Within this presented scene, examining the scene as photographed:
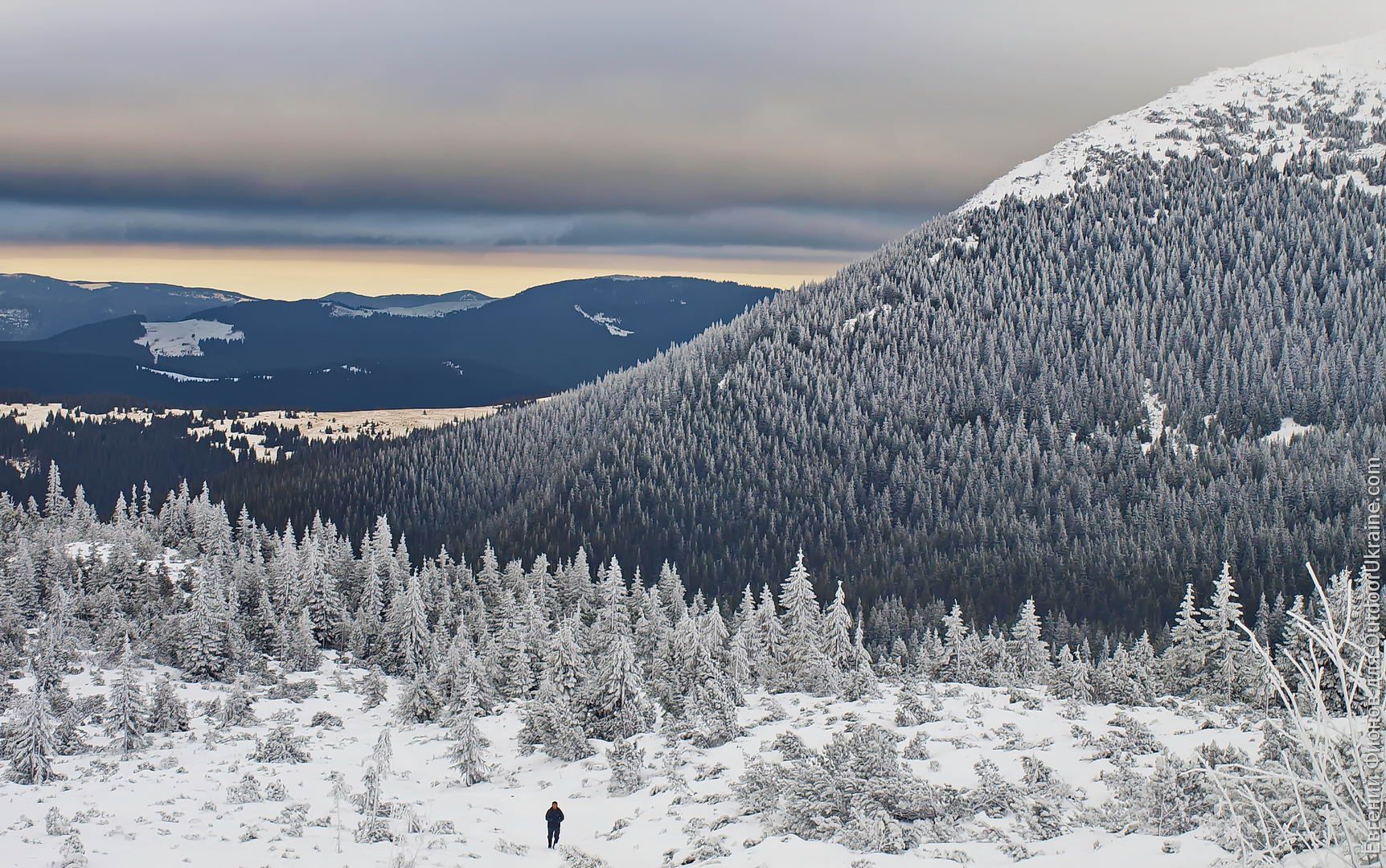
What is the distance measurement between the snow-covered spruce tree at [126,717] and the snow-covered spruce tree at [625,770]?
27.8 m

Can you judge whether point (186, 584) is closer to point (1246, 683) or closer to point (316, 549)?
point (316, 549)

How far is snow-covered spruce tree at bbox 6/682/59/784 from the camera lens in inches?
1852

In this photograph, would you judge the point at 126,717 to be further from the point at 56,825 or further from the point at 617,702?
the point at 617,702

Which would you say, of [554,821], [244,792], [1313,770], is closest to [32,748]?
[244,792]

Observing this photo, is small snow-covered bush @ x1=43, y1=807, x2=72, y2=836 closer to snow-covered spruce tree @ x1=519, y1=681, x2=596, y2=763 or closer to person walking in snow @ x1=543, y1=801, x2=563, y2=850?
person walking in snow @ x1=543, y1=801, x2=563, y2=850

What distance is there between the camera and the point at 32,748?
155 feet

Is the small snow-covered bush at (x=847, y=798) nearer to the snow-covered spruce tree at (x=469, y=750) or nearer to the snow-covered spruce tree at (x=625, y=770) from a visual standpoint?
the snow-covered spruce tree at (x=625, y=770)

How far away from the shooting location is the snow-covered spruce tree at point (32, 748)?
154ft

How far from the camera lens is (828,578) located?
159 meters

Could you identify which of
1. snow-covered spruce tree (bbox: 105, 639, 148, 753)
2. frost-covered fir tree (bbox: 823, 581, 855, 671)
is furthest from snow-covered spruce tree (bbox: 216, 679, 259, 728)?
frost-covered fir tree (bbox: 823, 581, 855, 671)

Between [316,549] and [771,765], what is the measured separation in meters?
80.2

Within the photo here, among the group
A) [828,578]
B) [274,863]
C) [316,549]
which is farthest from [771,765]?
[828,578]

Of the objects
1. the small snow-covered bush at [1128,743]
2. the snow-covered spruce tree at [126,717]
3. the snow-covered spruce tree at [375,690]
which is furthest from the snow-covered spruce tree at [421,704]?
the small snow-covered bush at [1128,743]

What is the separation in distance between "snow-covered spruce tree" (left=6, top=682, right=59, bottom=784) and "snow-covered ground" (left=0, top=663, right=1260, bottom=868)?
93cm
